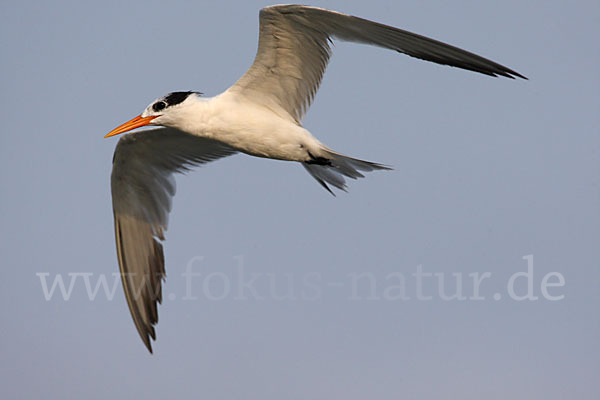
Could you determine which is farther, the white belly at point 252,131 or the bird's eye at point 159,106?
the bird's eye at point 159,106

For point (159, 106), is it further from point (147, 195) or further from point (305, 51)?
point (147, 195)

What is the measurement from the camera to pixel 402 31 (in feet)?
21.5

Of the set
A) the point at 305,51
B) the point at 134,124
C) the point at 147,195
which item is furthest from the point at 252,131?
the point at 147,195

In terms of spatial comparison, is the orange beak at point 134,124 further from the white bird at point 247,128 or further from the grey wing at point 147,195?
the grey wing at point 147,195

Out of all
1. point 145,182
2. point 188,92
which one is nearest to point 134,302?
point 145,182

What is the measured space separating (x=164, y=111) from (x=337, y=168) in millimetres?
1859

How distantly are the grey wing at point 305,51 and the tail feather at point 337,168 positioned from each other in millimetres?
583

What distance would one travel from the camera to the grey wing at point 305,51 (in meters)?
6.60

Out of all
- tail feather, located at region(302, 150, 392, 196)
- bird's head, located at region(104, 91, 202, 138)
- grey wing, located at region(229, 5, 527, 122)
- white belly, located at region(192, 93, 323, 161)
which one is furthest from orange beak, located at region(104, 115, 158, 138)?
tail feather, located at region(302, 150, 392, 196)

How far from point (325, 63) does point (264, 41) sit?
0.73 meters

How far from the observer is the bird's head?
7.68 m

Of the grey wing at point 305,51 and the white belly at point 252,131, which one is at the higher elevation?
the grey wing at point 305,51

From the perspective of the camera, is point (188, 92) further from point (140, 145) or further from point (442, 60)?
point (442, 60)

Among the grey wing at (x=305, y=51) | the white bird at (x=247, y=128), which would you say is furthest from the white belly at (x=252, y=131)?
the grey wing at (x=305, y=51)
